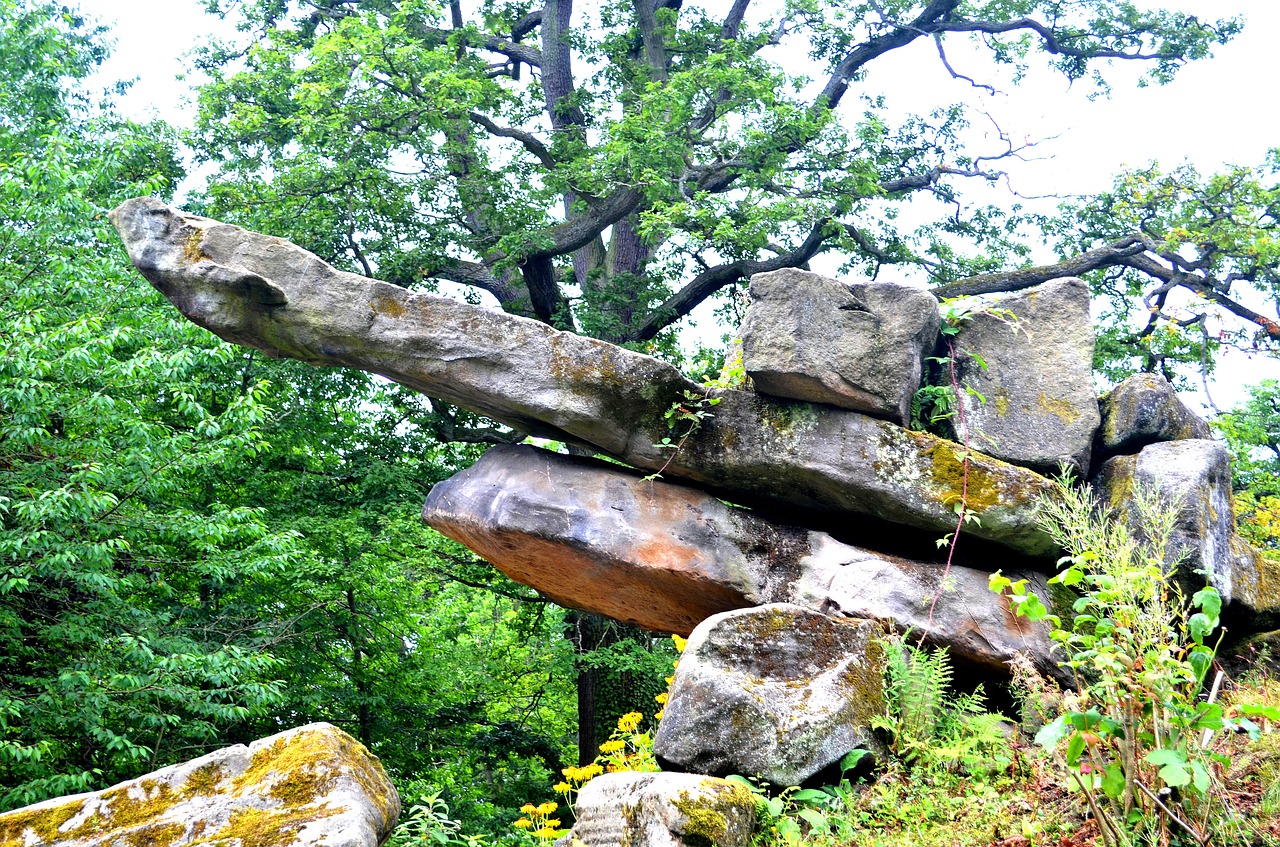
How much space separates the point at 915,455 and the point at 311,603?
26.0ft

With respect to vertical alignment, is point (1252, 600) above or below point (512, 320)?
below

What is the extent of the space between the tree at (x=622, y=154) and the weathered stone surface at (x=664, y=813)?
25.9 feet

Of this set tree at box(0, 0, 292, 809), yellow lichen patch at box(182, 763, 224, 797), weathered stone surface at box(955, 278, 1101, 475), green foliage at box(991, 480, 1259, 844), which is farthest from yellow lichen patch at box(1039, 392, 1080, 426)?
tree at box(0, 0, 292, 809)

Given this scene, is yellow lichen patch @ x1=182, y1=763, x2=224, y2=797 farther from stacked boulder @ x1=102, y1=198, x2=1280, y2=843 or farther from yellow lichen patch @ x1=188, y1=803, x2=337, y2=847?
stacked boulder @ x1=102, y1=198, x2=1280, y2=843

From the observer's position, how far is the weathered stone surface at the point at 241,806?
4652mm

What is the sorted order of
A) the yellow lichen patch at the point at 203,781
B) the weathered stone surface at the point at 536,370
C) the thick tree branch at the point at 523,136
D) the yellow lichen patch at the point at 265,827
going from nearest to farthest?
the yellow lichen patch at the point at 265,827 < the yellow lichen patch at the point at 203,781 < the weathered stone surface at the point at 536,370 < the thick tree branch at the point at 523,136

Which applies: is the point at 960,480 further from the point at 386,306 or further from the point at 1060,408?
the point at 386,306

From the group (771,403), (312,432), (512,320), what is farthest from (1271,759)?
(312,432)

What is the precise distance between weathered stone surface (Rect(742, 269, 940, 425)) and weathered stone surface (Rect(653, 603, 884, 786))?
188 cm

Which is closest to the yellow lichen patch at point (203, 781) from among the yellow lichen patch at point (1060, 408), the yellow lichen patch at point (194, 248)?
the yellow lichen patch at point (194, 248)

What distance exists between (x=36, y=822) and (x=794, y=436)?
522 centimetres

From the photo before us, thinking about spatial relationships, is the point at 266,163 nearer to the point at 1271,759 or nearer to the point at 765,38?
the point at 765,38

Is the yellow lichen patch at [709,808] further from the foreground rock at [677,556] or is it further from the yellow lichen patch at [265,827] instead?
the foreground rock at [677,556]

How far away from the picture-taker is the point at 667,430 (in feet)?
25.8
